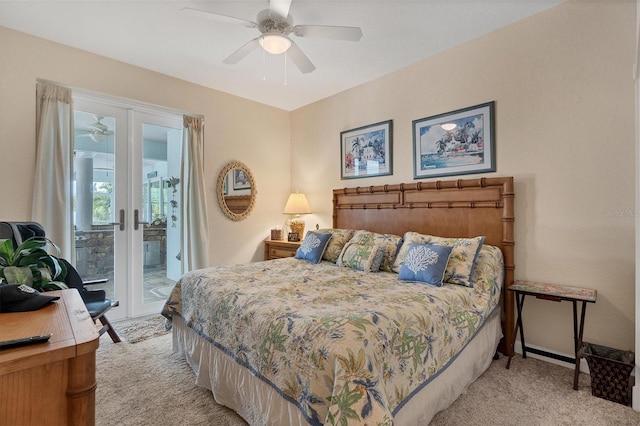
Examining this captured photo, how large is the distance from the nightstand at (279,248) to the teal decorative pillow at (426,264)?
184 centimetres

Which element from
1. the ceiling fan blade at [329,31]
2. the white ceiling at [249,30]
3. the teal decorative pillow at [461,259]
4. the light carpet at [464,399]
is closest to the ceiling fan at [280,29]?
the ceiling fan blade at [329,31]

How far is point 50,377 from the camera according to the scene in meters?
0.79

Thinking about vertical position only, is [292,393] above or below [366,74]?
below

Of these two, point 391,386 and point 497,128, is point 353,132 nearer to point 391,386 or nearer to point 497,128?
point 497,128

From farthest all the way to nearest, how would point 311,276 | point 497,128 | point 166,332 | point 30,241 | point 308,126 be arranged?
point 308,126 → point 166,332 → point 497,128 → point 311,276 → point 30,241

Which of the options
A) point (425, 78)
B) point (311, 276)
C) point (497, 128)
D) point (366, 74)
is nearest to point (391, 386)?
point (311, 276)

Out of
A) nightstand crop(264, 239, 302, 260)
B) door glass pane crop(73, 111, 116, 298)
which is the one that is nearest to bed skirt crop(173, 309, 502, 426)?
door glass pane crop(73, 111, 116, 298)

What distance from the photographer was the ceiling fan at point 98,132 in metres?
3.27

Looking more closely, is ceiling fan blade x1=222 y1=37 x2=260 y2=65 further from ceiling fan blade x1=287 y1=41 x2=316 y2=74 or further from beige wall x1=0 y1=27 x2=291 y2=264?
beige wall x1=0 y1=27 x2=291 y2=264

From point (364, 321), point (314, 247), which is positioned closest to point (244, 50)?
point (314, 247)

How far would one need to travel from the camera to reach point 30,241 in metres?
1.29

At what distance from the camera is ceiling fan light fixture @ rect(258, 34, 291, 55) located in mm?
2275

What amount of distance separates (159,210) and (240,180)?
1.11 meters

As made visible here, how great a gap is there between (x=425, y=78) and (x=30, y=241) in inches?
135
